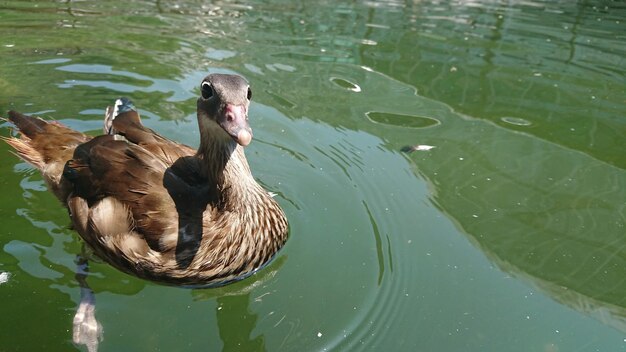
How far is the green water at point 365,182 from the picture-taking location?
11.6ft

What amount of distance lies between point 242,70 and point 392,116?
2.08 meters

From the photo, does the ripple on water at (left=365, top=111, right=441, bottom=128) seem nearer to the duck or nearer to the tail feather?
the duck

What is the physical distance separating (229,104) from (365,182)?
1975 mm

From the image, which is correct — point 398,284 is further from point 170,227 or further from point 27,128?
point 27,128

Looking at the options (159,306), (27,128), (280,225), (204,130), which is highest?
(204,130)

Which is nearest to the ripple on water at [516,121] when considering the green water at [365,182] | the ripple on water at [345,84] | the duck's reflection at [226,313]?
the green water at [365,182]

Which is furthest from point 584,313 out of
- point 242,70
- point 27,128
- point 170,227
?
point 242,70

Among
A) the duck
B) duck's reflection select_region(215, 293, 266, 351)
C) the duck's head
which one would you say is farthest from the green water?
the duck's head

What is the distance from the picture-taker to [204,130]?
3.77m

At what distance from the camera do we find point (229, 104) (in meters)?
3.30

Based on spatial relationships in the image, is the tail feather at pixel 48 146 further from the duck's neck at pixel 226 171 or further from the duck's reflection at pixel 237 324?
the duck's reflection at pixel 237 324

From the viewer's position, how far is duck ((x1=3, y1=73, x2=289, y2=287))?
3627mm

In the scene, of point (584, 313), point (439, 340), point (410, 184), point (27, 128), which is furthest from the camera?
point (410, 184)

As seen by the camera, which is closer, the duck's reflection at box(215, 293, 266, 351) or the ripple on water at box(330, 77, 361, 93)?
the duck's reflection at box(215, 293, 266, 351)
